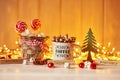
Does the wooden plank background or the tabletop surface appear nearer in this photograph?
the tabletop surface

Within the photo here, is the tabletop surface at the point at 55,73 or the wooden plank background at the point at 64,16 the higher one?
the wooden plank background at the point at 64,16

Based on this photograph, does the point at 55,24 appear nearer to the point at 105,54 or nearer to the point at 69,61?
the point at 105,54

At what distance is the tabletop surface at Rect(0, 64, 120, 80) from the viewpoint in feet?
2.87

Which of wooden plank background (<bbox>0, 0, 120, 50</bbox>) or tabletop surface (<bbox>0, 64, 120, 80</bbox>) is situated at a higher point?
wooden plank background (<bbox>0, 0, 120, 50</bbox>)

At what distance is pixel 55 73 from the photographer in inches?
37.0

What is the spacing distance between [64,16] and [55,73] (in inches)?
36.7

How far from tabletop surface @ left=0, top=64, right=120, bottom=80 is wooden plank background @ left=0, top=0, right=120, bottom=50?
29.9 inches

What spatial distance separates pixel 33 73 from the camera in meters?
0.94

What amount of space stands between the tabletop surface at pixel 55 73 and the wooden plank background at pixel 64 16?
758mm

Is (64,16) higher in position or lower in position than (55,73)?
higher

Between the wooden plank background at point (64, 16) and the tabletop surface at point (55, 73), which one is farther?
the wooden plank background at point (64, 16)

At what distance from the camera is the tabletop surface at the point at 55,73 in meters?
0.88

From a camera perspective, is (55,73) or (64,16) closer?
(55,73)

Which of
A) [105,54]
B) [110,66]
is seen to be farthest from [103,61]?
[105,54]
